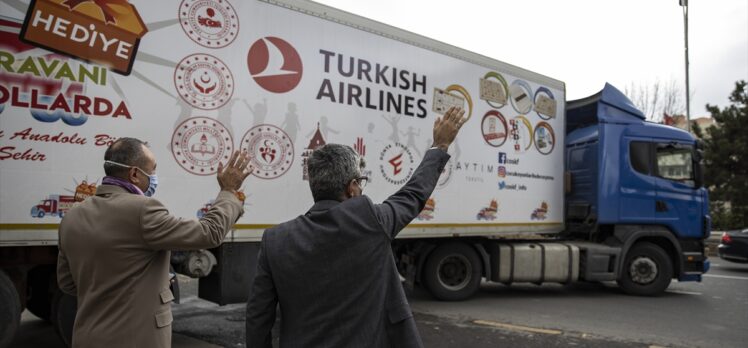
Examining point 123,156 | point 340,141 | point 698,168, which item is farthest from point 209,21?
point 698,168

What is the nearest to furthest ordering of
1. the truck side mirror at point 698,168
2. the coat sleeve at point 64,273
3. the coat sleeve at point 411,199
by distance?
the coat sleeve at point 411,199
the coat sleeve at point 64,273
the truck side mirror at point 698,168

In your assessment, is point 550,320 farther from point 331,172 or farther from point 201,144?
point 331,172

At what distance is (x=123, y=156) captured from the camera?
2393 millimetres

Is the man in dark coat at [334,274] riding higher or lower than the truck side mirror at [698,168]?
lower

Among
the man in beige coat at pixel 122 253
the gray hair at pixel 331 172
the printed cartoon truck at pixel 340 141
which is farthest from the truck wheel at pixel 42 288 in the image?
the gray hair at pixel 331 172

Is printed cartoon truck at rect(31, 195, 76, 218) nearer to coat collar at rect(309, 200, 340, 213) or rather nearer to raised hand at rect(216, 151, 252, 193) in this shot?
raised hand at rect(216, 151, 252, 193)

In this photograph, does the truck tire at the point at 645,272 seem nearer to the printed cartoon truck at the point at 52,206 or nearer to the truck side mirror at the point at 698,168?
the truck side mirror at the point at 698,168

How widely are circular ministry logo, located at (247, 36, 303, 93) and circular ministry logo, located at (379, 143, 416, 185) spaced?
5.03 feet

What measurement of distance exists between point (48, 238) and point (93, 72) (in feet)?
4.65

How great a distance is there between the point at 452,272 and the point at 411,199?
614 centimetres

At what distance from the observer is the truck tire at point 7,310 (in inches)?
167

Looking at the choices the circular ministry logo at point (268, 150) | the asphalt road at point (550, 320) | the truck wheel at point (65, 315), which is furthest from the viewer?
the asphalt road at point (550, 320)

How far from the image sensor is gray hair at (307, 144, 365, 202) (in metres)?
1.99

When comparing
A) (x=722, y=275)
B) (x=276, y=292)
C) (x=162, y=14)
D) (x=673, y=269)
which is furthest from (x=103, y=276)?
(x=722, y=275)
